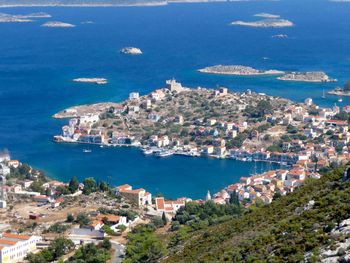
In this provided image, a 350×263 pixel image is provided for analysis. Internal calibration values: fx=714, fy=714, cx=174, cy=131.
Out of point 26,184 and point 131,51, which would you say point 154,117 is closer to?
point 26,184

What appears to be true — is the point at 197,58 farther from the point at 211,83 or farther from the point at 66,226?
the point at 66,226

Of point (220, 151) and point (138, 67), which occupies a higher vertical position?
point (220, 151)

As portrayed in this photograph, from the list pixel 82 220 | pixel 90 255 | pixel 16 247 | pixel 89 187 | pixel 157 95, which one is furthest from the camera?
pixel 157 95

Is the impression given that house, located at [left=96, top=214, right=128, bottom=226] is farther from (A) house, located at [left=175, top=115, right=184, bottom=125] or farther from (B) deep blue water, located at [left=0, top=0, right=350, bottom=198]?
(A) house, located at [left=175, top=115, right=184, bottom=125]

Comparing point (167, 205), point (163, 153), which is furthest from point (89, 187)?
point (163, 153)

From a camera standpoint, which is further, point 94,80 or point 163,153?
point 94,80

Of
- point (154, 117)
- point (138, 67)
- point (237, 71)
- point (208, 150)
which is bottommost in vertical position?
point (138, 67)
